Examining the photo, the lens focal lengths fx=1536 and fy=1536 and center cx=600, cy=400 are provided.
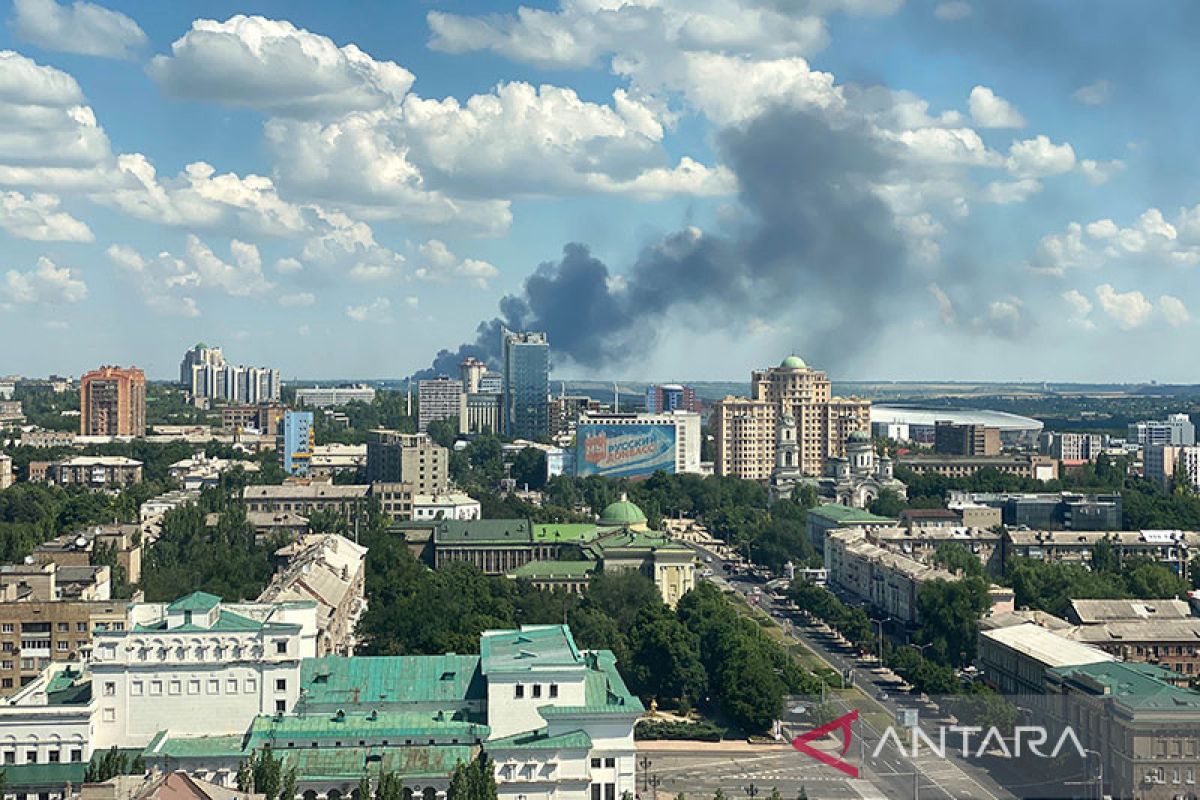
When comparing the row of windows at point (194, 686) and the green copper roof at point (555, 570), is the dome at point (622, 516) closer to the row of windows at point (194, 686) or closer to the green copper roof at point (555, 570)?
the green copper roof at point (555, 570)

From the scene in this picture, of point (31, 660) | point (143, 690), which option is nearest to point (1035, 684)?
point (143, 690)

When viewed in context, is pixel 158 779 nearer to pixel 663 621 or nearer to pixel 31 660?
pixel 31 660

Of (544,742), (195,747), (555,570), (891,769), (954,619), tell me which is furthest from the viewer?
(555,570)

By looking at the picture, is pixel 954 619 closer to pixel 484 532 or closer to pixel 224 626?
pixel 224 626

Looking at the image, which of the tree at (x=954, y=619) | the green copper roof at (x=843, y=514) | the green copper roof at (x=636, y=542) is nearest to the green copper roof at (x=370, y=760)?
the tree at (x=954, y=619)

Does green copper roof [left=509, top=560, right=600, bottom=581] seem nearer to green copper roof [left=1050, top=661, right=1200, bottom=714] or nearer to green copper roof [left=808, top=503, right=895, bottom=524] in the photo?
green copper roof [left=808, top=503, right=895, bottom=524]

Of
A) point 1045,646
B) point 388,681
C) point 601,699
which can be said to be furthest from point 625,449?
point 601,699
